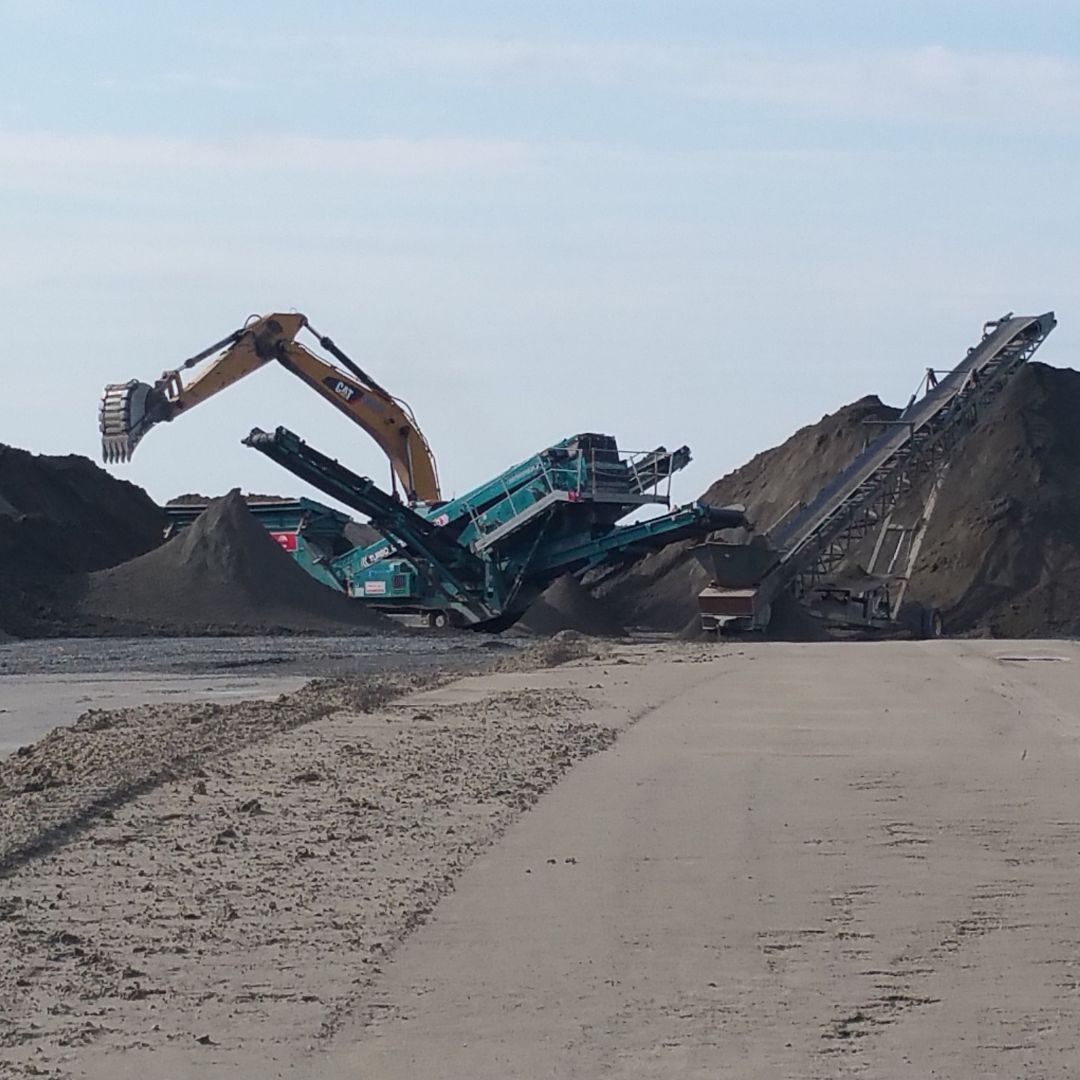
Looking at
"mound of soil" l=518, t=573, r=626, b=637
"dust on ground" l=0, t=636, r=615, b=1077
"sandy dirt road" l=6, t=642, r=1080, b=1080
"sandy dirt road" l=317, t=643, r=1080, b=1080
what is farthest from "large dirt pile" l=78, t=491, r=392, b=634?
"sandy dirt road" l=317, t=643, r=1080, b=1080

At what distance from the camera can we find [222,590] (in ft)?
153

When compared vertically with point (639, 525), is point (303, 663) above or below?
below

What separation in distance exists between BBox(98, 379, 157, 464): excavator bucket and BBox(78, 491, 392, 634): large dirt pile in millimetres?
3008

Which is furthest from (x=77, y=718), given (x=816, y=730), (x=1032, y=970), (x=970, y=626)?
(x=970, y=626)

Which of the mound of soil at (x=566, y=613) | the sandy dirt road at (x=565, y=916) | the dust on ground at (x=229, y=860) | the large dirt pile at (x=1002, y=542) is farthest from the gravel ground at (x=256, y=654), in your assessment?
the sandy dirt road at (x=565, y=916)

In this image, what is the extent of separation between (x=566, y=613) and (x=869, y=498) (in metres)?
7.70

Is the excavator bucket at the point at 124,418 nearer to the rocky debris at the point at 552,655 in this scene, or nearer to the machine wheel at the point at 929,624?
the rocky debris at the point at 552,655

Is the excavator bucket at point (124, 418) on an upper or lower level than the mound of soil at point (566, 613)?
upper

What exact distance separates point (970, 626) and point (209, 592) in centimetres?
1907

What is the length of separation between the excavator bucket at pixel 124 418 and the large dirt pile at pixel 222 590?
3008 mm

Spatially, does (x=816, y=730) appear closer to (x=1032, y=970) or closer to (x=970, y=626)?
(x=1032, y=970)

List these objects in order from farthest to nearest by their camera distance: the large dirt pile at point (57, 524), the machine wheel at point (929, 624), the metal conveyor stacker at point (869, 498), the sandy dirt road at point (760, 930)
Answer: the large dirt pile at point (57, 524) < the machine wheel at point (929, 624) < the metal conveyor stacker at point (869, 498) < the sandy dirt road at point (760, 930)

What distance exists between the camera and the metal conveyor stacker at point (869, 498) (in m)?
40.4

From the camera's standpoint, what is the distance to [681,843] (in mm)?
10234
